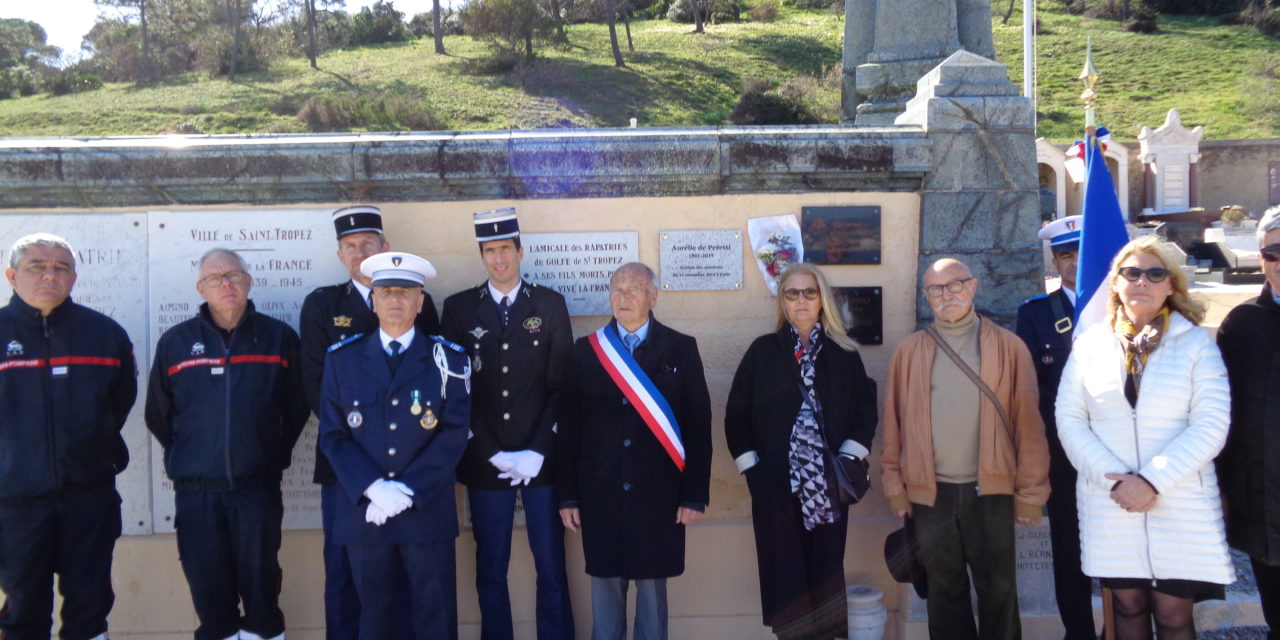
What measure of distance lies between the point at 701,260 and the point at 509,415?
121 cm

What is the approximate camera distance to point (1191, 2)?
50.7 m

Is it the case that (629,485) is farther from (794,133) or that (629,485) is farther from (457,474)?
(794,133)

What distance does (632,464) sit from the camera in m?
3.58

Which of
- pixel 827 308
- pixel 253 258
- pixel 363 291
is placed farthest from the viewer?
pixel 253 258

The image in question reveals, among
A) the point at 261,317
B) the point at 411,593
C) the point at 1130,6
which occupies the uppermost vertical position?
the point at 1130,6

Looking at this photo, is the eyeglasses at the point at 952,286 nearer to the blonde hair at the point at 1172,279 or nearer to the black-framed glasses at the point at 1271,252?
the blonde hair at the point at 1172,279

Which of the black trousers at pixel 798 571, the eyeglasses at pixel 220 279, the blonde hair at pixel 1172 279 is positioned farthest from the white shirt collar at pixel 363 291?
the blonde hair at pixel 1172 279

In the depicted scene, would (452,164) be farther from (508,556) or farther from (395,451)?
(508,556)

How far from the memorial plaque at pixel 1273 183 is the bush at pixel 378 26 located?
36679 mm

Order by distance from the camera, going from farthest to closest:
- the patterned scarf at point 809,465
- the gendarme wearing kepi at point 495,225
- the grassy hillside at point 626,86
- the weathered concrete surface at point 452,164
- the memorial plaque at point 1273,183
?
the memorial plaque at point 1273,183 → the grassy hillside at point 626,86 → the weathered concrete surface at point 452,164 → the gendarme wearing kepi at point 495,225 → the patterned scarf at point 809,465

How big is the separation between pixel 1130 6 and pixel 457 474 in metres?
56.3

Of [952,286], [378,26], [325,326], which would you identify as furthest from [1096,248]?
[378,26]

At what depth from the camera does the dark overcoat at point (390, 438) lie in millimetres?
3283

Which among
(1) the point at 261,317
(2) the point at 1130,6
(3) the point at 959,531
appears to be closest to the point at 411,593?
(1) the point at 261,317
